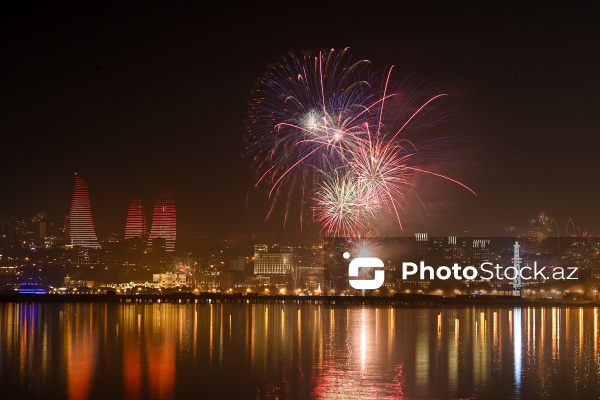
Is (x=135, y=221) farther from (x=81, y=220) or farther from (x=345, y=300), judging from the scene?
(x=345, y=300)

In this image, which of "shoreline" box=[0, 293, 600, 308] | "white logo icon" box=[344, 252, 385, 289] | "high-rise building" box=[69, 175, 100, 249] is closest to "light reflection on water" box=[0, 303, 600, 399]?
"shoreline" box=[0, 293, 600, 308]

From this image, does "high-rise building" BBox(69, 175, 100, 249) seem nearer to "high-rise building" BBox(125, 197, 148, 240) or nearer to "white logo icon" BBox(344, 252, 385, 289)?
"high-rise building" BBox(125, 197, 148, 240)

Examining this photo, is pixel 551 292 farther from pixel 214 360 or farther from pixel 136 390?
pixel 136 390

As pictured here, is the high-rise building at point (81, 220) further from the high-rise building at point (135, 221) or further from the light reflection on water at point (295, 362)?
the light reflection on water at point (295, 362)

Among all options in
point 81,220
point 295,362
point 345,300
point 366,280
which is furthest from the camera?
point 81,220

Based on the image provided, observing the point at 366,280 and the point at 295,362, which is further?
the point at 366,280

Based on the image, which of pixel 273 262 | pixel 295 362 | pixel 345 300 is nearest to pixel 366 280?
pixel 345 300
